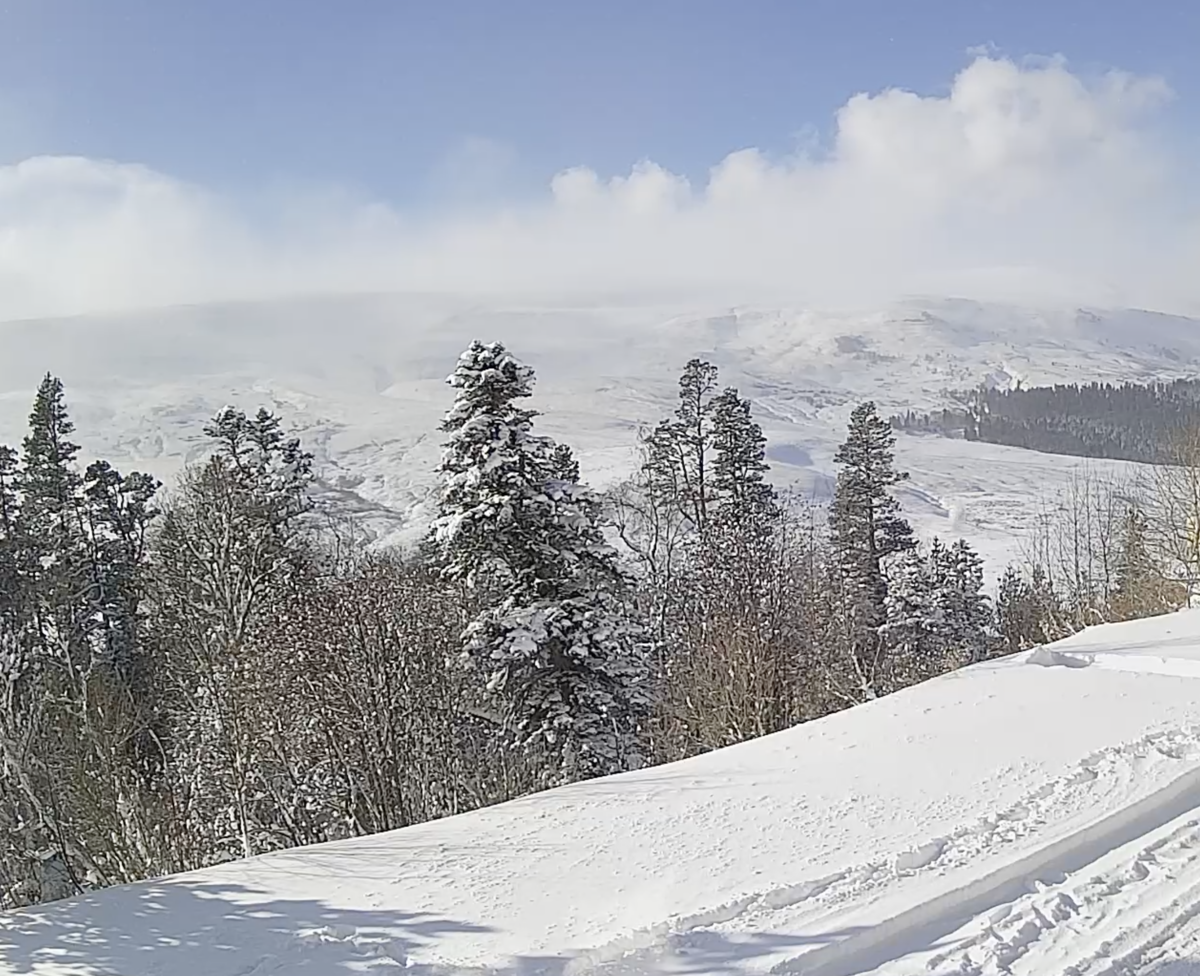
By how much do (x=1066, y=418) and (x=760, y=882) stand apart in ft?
475

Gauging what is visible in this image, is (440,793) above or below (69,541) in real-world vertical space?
below

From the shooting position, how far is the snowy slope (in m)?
4.98

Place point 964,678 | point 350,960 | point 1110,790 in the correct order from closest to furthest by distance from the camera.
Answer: point 350,960 → point 1110,790 → point 964,678

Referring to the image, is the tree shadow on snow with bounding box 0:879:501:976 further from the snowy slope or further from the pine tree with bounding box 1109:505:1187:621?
the pine tree with bounding box 1109:505:1187:621

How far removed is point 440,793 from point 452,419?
6.25m

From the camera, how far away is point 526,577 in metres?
17.0

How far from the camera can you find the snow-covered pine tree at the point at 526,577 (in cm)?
1667

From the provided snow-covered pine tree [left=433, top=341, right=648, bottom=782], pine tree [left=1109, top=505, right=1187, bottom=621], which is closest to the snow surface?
snow-covered pine tree [left=433, top=341, right=648, bottom=782]

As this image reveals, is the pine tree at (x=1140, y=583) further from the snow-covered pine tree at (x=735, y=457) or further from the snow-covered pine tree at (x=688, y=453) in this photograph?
the snow-covered pine tree at (x=688, y=453)

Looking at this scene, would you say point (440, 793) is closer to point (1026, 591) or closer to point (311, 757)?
point (311, 757)

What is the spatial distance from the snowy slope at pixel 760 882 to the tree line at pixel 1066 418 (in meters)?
100

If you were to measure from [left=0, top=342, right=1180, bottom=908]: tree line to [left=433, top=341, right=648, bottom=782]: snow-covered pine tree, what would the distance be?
40 mm

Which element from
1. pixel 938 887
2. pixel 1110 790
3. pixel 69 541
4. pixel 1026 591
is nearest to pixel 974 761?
pixel 1110 790

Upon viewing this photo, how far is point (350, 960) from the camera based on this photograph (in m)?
5.17
